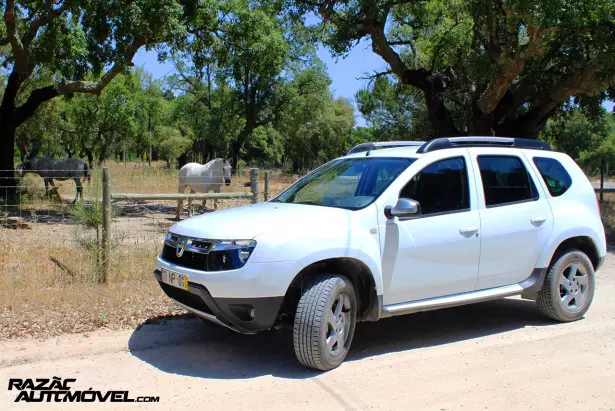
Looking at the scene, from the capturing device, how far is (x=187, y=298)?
5.51m

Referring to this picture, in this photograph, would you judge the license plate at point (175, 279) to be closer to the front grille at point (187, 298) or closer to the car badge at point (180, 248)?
the front grille at point (187, 298)

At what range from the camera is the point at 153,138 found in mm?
51375

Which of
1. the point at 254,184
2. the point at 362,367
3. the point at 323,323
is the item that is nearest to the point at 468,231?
the point at 362,367

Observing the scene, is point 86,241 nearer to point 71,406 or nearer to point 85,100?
point 71,406

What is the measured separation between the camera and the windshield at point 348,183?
5.87 m

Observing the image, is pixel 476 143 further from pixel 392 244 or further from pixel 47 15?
pixel 47 15

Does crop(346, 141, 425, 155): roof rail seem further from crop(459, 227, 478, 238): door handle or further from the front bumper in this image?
the front bumper

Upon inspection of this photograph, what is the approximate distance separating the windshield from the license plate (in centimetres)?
155

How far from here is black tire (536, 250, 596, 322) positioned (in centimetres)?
673

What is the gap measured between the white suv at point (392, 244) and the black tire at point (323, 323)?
1 centimetres

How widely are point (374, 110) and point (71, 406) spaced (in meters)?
56.2

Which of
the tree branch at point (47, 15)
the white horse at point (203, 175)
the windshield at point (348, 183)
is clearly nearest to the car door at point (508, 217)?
the windshield at point (348, 183)

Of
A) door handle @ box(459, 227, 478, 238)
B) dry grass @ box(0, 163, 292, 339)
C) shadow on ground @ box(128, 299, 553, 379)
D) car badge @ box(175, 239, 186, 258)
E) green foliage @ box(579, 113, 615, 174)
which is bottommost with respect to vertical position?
shadow on ground @ box(128, 299, 553, 379)

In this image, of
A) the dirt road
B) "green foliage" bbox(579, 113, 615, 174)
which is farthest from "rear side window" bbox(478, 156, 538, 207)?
"green foliage" bbox(579, 113, 615, 174)
